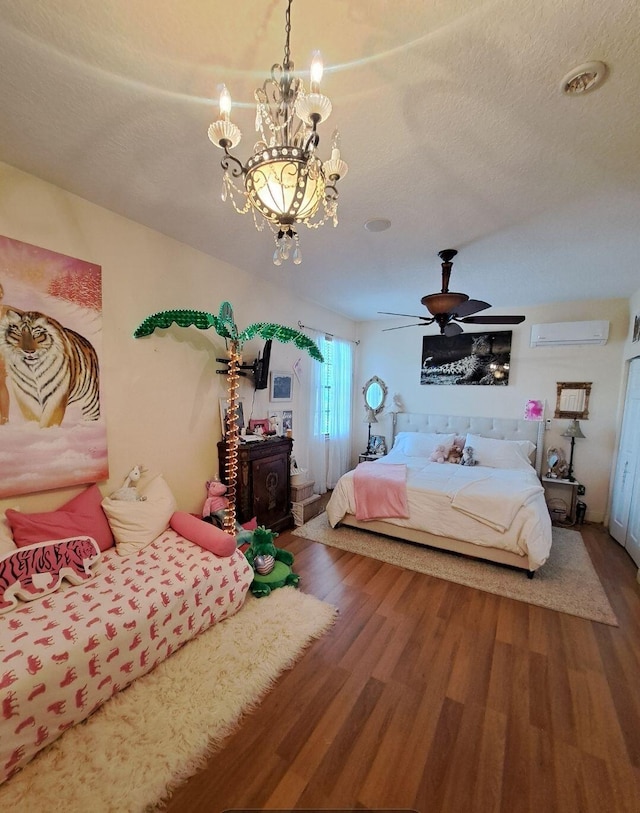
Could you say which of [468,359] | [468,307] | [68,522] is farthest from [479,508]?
[68,522]

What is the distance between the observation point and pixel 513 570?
2758mm

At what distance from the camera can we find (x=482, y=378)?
453 centimetres

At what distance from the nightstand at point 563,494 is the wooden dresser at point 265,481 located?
315 centimetres

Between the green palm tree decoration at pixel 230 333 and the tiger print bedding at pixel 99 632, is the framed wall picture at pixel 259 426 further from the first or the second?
the tiger print bedding at pixel 99 632

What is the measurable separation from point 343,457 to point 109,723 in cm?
409

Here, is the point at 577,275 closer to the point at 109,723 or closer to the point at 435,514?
the point at 435,514

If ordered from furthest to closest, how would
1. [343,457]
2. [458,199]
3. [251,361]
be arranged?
[343,457], [251,361], [458,199]

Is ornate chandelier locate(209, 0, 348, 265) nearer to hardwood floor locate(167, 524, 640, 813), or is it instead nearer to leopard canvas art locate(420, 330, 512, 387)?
hardwood floor locate(167, 524, 640, 813)

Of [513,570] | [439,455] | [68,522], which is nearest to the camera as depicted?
[68,522]

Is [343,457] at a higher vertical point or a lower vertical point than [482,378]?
lower

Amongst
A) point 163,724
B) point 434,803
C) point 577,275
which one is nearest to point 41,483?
point 163,724

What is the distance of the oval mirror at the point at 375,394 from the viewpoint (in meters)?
5.29

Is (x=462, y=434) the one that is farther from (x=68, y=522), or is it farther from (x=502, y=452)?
(x=68, y=522)

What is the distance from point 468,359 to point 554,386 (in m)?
1.10
